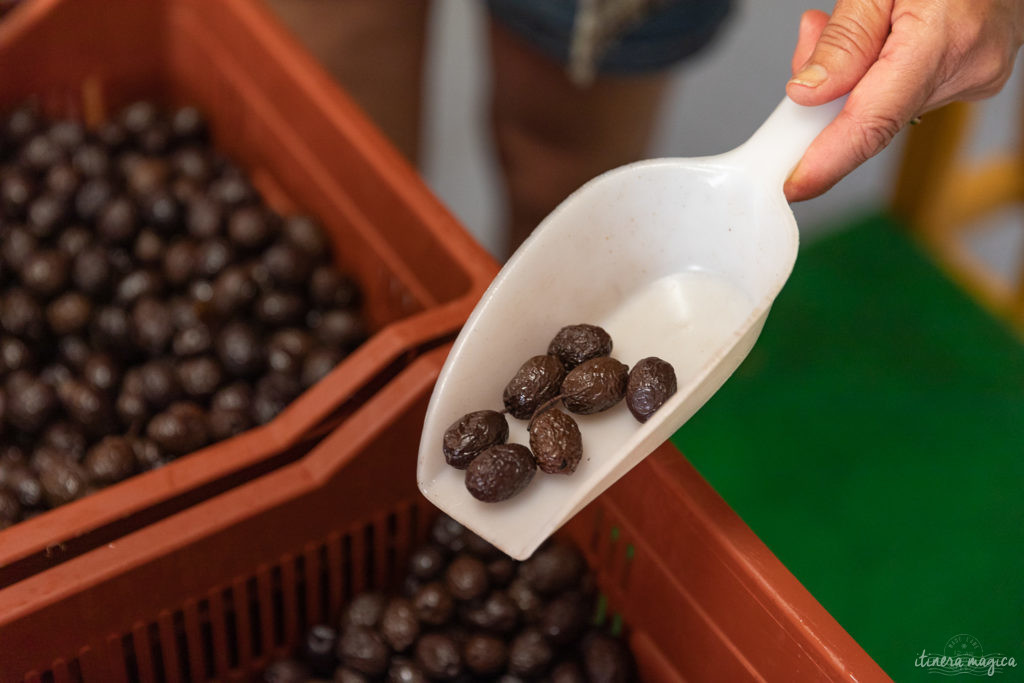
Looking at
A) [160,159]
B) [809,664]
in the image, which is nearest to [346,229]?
[160,159]

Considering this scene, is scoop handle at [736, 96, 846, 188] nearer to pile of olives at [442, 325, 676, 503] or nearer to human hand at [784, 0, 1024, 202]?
human hand at [784, 0, 1024, 202]

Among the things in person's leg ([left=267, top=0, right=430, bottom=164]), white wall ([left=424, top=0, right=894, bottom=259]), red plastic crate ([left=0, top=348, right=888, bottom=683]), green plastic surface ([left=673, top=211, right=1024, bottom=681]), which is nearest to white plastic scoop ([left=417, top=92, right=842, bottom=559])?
red plastic crate ([left=0, top=348, right=888, bottom=683])

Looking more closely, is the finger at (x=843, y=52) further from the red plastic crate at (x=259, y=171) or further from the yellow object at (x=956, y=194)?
the yellow object at (x=956, y=194)

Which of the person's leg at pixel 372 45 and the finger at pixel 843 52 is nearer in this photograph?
the finger at pixel 843 52

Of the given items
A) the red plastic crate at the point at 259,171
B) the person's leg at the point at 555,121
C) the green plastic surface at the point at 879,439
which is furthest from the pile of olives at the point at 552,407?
the person's leg at the point at 555,121

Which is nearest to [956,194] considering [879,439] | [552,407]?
[879,439]

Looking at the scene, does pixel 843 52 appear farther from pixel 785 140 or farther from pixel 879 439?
pixel 879 439
